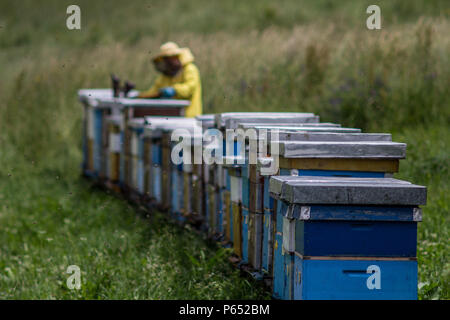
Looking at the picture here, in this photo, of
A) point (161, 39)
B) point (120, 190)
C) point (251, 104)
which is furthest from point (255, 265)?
point (161, 39)

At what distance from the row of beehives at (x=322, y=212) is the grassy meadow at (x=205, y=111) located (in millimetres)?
404

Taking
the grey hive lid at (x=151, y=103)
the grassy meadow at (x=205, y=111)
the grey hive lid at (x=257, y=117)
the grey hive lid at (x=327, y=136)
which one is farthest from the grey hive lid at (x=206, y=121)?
the grey hive lid at (x=151, y=103)

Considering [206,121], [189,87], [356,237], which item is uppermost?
[189,87]

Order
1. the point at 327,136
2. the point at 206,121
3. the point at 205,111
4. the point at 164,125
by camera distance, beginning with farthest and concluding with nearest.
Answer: the point at 205,111 < the point at 164,125 < the point at 206,121 < the point at 327,136

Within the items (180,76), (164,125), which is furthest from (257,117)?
(180,76)

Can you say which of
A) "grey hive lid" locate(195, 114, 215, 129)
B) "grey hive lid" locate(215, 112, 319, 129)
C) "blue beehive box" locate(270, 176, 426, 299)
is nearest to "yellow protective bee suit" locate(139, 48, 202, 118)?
"grey hive lid" locate(195, 114, 215, 129)

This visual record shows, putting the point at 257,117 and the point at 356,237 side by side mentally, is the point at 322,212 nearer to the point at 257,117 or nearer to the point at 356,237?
the point at 356,237

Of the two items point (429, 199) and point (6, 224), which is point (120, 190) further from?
point (429, 199)

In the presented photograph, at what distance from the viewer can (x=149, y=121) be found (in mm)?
7242

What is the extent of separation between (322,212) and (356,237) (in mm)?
210

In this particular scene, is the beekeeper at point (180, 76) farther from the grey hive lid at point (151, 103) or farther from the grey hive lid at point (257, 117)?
the grey hive lid at point (257, 117)

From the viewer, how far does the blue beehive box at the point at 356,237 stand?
3572 millimetres

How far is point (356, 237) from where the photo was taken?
11.9ft
